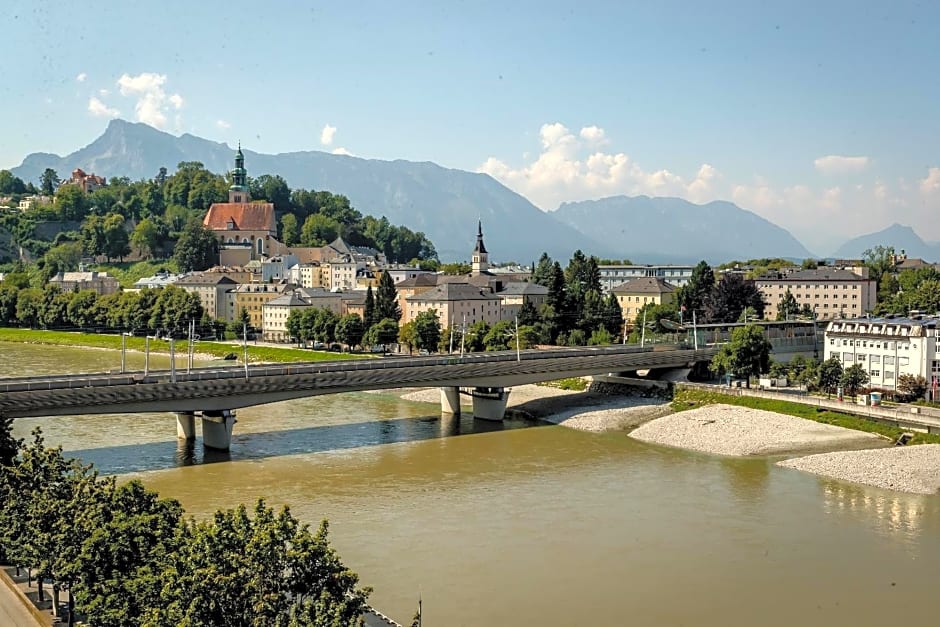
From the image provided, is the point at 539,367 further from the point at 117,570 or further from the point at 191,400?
the point at 117,570

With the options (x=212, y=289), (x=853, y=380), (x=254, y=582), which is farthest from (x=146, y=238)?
(x=254, y=582)

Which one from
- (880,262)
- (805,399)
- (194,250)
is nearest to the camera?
(805,399)

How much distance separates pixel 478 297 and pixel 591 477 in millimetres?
41964

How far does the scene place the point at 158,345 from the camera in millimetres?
75625

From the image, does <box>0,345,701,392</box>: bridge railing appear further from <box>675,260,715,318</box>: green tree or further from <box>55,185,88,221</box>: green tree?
<box>55,185,88,221</box>: green tree

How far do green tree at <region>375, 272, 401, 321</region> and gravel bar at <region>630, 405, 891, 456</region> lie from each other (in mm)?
33251

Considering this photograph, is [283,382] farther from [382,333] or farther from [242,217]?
[242,217]

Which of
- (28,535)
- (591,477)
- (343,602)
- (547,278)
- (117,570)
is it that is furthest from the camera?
(547,278)

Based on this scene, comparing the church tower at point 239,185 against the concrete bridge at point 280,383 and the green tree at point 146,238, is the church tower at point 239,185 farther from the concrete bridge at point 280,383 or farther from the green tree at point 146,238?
the concrete bridge at point 280,383

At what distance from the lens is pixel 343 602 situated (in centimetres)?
1295

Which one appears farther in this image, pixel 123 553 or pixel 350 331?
pixel 350 331

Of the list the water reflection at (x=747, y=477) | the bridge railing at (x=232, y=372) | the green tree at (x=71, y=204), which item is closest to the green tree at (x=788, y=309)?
the bridge railing at (x=232, y=372)

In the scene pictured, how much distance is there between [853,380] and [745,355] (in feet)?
16.8

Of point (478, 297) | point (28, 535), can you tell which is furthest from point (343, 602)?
point (478, 297)
